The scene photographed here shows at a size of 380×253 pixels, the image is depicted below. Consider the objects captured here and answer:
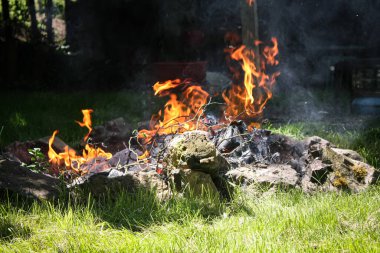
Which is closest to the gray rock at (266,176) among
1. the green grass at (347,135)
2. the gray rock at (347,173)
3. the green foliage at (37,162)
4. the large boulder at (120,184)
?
the gray rock at (347,173)

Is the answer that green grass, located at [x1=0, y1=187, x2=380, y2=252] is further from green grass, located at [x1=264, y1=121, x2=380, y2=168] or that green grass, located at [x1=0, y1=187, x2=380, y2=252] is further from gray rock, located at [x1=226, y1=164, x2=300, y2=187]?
green grass, located at [x1=264, y1=121, x2=380, y2=168]

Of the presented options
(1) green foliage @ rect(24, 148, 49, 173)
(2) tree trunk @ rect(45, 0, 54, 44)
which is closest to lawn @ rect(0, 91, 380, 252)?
(1) green foliage @ rect(24, 148, 49, 173)

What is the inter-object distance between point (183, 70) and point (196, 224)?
687 cm

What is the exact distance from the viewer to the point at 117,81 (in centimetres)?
1316

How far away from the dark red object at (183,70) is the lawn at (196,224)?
6.21 meters

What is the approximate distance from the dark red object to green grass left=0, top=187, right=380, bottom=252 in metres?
6.29

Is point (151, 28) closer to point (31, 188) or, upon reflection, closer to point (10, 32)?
point (10, 32)

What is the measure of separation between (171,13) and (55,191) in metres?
9.26

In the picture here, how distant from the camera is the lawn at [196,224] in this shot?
10.5ft

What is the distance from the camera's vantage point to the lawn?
321cm

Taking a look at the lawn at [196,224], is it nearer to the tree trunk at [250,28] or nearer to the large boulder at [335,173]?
the large boulder at [335,173]

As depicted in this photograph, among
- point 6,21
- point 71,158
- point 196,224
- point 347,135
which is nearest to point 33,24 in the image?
point 6,21

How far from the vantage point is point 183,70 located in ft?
33.5

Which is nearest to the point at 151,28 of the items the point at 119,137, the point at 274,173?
the point at 119,137
